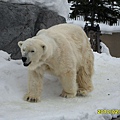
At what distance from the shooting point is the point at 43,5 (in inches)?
263

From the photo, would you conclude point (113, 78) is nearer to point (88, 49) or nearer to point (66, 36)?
point (88, 49)

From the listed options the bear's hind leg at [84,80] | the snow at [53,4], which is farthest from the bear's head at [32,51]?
the snow at [53,4]

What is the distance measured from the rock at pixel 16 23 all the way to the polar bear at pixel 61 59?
3.67 feet

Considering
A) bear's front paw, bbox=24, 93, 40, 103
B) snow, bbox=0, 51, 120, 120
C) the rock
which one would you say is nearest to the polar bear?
bear's front paw, bbox=24, 93, 40, 103

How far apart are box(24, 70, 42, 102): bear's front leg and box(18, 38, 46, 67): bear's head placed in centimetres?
40

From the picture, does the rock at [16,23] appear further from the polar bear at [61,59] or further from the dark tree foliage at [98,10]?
the dark tree foliage at [98,10]

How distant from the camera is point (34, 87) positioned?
14.8 ft

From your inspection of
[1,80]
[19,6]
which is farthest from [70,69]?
[19,6]

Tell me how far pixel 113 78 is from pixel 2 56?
7.07 feet

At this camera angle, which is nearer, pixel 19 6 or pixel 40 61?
pixel 40 61

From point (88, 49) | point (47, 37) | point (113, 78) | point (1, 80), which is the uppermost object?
point (47, 37)

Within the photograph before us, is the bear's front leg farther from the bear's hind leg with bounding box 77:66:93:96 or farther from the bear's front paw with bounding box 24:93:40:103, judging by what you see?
the bear's hind leg with bounding box 77:66:93:96

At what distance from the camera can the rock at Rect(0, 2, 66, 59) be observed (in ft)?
19.2

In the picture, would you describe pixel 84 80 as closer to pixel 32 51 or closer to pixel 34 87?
pixel 34 87
